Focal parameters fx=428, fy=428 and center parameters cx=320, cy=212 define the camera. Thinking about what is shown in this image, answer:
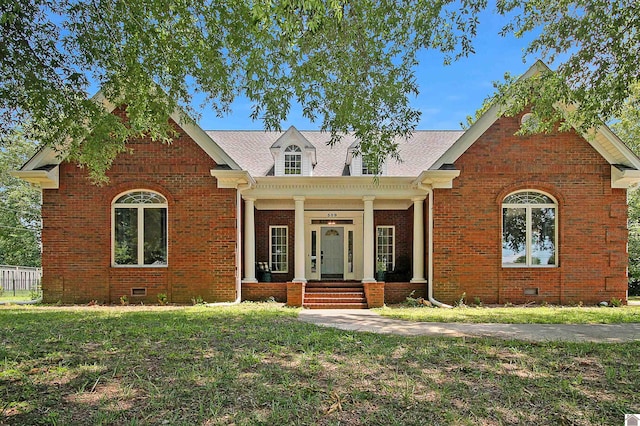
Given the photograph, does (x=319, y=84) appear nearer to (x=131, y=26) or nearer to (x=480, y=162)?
(x=131, y=26)

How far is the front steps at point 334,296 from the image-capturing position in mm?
12828

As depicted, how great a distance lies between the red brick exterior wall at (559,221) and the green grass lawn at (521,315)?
0.93m

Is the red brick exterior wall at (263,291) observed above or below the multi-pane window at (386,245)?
below

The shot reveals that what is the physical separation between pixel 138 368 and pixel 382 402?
297 centimetres

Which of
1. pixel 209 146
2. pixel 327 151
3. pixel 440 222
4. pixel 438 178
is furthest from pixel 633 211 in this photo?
pixel 209 146

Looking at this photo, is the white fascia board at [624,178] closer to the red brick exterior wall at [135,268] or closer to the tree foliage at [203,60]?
the tree foliage at [203,60]

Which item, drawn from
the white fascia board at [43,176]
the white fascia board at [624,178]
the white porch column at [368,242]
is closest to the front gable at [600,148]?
the white fascia board at [624,178]

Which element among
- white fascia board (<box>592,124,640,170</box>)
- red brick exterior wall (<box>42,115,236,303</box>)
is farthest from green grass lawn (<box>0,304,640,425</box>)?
white fascia board (<box>592,124,640,170</box>)

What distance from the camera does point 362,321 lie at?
947cm

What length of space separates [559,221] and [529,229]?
2.94 feet

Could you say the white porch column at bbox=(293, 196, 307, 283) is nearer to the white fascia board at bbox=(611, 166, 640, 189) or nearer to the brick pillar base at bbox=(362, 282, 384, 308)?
the brick pillar base at bbox=(362, 282, 384, 308)

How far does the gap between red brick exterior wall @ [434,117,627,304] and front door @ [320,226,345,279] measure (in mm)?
4846

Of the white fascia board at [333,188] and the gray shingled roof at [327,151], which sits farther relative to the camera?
the gray shingled roof at [327,151]

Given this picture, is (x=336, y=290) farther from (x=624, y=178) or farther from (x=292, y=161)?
(x=624, y=178)
